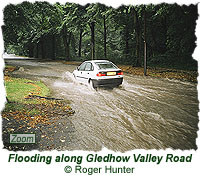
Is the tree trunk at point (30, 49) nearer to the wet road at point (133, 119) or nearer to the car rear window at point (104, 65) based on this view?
the car rear window at point (104, 65)

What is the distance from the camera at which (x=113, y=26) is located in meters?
28.5

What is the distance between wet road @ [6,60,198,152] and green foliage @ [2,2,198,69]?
3135 mm

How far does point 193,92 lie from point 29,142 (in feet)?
23.7

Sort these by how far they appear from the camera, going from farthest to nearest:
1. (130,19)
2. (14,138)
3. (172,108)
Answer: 1. (130,19)
2. (172,108)
3. (14,138)

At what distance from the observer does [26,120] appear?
15.1 feet

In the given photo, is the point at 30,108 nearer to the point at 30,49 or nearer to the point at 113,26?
the point at 113,26

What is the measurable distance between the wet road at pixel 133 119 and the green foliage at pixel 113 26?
10.3 ft

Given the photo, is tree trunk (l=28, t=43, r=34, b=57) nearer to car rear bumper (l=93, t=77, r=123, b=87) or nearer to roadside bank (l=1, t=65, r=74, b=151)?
car rear bumper (l=93, t=77, r=123, b=87)

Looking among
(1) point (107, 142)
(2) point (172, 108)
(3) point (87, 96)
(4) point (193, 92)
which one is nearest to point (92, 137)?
(1) point (107, 142)

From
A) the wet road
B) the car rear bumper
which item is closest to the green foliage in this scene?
the wet road

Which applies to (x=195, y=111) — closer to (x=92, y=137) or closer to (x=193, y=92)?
(x=193, y=92)

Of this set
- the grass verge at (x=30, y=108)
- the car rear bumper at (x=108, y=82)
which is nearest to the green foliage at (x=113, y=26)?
the grass verge at (x=30, y=108)

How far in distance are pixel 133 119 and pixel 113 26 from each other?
2523 cm

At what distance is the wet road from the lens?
3.93 metres
